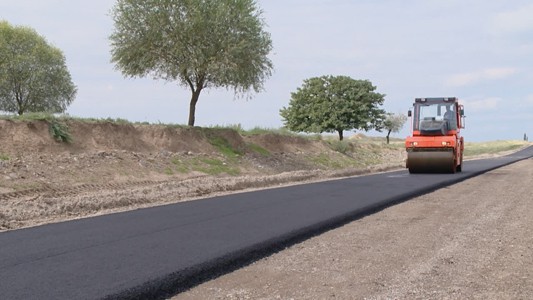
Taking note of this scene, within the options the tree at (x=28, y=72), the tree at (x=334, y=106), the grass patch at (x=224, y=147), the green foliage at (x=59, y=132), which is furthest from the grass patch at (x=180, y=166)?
the tree at (x=334, y=106)

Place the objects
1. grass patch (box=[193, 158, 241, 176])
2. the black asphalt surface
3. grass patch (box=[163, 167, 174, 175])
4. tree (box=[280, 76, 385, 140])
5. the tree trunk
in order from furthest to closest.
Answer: tree (box=[280, 76, 385, 140]) → the tree trunk → grass patch (box=[193, 158, 241, 176]) → grass patch (box=[163, 167, 174, 175]) → the black asphalt surface

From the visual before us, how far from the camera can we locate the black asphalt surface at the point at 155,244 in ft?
17.4

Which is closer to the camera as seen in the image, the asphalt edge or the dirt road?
the asphalt edge

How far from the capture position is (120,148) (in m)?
21.0

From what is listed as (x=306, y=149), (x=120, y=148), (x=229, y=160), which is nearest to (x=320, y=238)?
(x=120, y=148)

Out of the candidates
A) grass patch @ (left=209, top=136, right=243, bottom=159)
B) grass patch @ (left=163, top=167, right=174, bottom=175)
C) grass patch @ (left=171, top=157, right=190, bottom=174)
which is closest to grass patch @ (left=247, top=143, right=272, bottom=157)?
grass patch @ (left=209, top=136, right=243, bottom=159)

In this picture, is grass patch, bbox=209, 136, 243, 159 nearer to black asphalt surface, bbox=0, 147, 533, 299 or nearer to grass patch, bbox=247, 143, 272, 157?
grass patch, bbox=247, 143, 272, 157

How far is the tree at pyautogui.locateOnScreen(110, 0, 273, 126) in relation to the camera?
86.6ft

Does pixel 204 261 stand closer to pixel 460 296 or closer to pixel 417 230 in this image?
pixel 460 296

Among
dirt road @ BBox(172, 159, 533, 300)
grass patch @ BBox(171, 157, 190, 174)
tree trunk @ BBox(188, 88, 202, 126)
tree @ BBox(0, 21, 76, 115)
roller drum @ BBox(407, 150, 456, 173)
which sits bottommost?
dirt road @ BBox(172, 159, 533, 300)

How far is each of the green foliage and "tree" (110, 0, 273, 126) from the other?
8.42 meters

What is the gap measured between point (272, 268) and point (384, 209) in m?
5.47

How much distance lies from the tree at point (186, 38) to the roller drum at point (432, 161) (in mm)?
10750

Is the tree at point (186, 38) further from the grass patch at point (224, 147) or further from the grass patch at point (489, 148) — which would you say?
the grass patch at point (489, 148)
